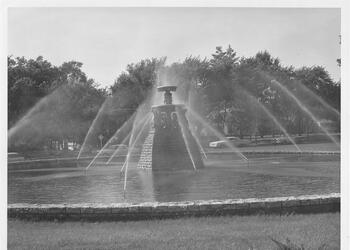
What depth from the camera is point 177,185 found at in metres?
10.1

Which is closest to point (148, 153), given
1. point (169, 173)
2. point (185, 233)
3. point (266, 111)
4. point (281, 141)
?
point (169, 173)

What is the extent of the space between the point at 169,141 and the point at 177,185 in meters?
3.14

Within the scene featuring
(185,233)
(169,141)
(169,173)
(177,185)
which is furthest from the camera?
(169,141)

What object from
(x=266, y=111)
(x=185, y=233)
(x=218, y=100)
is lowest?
(x=185, y=233)

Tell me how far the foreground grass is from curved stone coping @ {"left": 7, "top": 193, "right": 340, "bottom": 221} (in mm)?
167

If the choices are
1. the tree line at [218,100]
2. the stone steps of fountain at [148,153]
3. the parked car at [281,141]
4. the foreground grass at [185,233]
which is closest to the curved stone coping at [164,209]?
the foreground grass at [185,233]

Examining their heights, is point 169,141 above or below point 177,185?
above

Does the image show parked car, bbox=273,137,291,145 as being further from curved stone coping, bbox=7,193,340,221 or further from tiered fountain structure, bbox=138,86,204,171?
curved stone coping, bbox=7,193,340,221

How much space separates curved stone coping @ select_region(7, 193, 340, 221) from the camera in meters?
6.97

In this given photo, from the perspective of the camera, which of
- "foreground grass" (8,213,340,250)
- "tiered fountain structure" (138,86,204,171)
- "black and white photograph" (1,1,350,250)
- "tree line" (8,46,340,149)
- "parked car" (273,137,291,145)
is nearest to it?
"foreground grass" (8,213,340,250)

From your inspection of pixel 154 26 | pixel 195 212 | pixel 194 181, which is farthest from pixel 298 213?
pixel 154 26

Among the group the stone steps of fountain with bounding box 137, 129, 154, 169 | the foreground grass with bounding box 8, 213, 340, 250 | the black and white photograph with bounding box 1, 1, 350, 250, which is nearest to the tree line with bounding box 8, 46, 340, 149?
the black and white photograph with bounding box 1, 1, 350, 250

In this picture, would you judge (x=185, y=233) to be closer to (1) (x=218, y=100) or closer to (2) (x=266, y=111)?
(1) (x=218, y=100)

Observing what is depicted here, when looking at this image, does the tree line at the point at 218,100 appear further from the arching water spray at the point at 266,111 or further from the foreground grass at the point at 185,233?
the foreground grass at the point at 185,233
